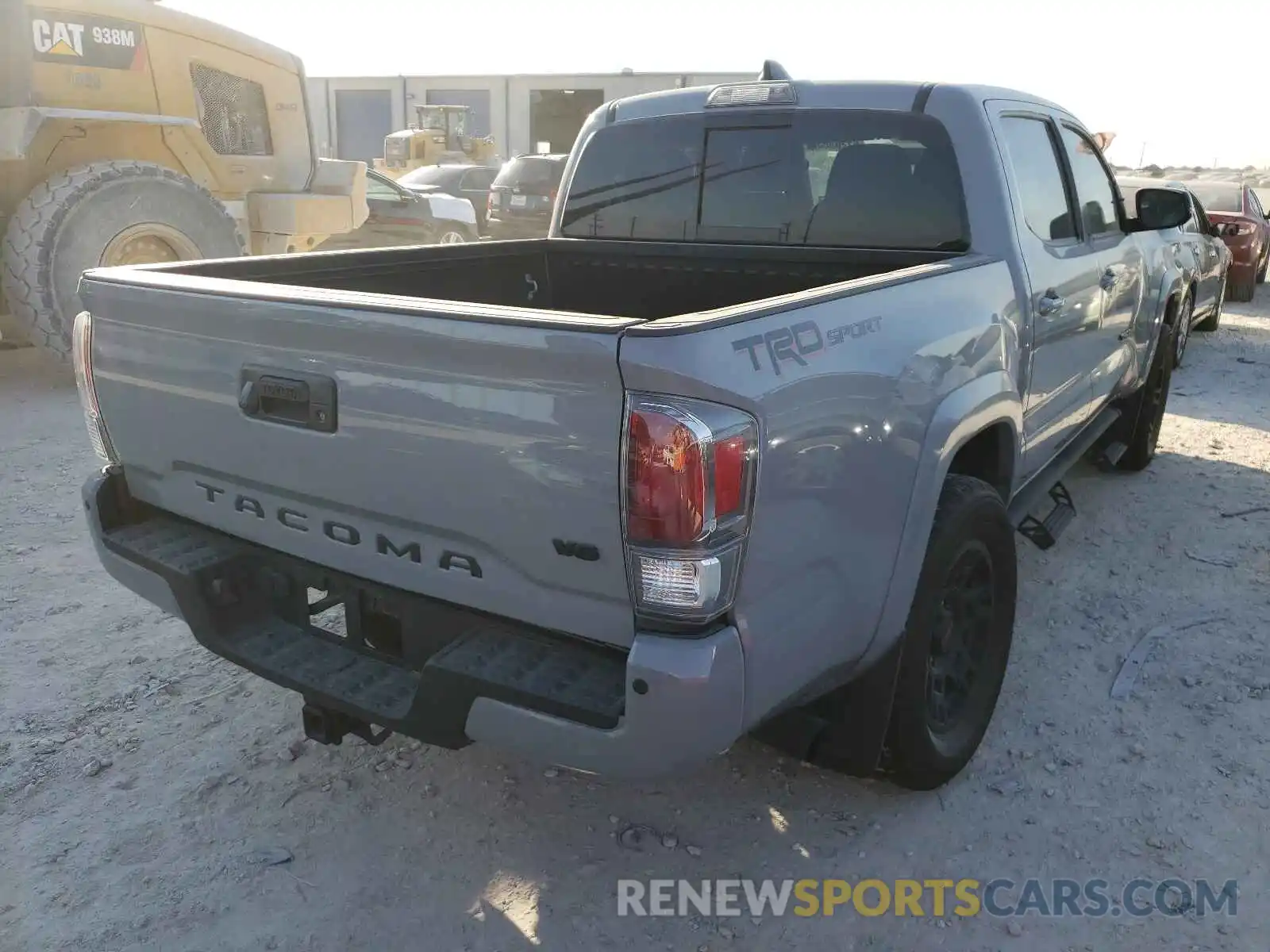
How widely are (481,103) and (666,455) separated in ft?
119

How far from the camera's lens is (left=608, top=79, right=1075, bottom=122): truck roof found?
344cm

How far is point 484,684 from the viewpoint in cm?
208

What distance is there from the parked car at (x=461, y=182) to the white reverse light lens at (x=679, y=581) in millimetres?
15533

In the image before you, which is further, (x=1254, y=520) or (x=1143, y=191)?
(x=1254, y=520)

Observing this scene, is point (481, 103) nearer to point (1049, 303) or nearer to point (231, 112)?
point (231, 112)

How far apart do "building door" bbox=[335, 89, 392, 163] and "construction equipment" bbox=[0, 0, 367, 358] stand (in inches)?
1140

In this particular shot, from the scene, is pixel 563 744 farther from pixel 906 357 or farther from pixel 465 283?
pixel 465 283

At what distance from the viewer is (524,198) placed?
1552 centimetres

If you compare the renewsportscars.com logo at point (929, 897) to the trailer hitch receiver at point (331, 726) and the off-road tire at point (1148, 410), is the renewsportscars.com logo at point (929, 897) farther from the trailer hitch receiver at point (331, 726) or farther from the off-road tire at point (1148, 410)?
the off-road tire at point (1148, 410)

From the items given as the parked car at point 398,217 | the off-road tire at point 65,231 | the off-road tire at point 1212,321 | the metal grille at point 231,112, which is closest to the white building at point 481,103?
the parked car at point 398,217

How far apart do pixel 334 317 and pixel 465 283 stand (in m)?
1.77

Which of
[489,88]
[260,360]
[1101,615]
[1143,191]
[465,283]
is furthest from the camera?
[489,88]

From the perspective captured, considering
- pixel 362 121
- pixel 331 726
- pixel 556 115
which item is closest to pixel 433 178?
pixel 331 726

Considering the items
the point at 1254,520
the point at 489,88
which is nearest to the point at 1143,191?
the point at 1254,520
